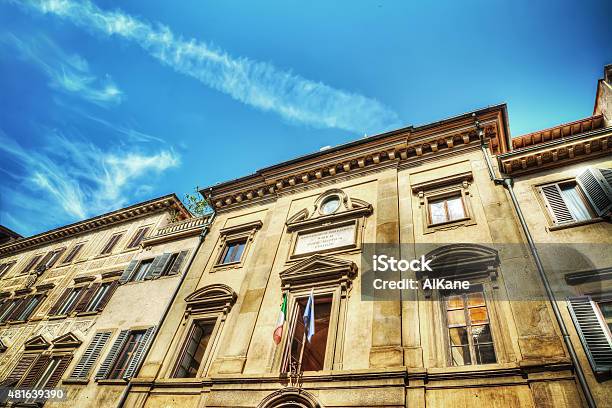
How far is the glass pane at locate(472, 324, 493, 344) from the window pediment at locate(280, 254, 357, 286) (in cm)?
350

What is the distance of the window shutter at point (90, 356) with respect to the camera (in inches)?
495

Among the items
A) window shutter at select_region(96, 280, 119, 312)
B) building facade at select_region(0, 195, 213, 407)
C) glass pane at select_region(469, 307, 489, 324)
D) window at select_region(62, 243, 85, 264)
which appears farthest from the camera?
window at select_region(62, 243, 85, 264)

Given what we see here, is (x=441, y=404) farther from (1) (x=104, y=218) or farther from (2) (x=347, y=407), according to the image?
(1) (x=104, y=218)

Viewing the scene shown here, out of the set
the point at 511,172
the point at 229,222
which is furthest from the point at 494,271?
the point at 229,222

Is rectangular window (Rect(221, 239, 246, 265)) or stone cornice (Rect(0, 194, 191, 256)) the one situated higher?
stone cornice (Rect(0, 194, 191, 256))

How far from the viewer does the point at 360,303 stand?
9.49m

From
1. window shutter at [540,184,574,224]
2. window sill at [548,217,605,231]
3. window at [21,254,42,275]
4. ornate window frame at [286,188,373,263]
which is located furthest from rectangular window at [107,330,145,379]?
window at [21,254,42,275]

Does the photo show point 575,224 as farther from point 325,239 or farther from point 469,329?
point 325,239

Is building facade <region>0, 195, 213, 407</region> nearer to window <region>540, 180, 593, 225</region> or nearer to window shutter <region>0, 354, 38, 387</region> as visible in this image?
window shutter <region>0, 354, 38, 387</region>

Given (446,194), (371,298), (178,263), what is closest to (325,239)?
(371,298)

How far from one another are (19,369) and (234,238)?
11.0 m

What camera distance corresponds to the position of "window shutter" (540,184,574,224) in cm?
892

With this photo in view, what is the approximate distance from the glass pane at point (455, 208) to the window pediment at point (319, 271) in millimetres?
3520

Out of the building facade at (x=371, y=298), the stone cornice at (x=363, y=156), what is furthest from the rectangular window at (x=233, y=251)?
the stone cornice at (x=363, y=156)
